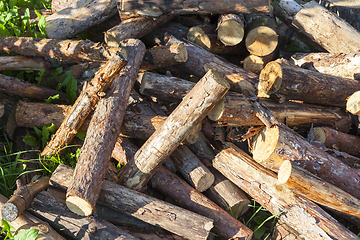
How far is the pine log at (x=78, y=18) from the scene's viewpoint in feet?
14.1

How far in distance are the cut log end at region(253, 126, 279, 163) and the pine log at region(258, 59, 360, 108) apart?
0.74 metres

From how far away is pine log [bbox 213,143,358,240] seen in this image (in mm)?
2586

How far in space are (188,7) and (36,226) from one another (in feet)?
11.7

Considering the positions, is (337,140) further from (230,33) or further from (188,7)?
(188,7)

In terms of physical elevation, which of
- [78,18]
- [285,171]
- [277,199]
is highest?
[78,18]

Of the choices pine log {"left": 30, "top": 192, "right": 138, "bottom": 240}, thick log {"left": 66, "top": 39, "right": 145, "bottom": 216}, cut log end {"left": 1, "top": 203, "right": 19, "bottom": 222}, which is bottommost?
pine log {"left": 30, "top": 192, "right": 138, "bottom": 240}

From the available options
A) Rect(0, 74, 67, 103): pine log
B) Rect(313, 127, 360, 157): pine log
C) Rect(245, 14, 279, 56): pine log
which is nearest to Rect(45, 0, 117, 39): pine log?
Rect(0, 74, 67, 103): pine log

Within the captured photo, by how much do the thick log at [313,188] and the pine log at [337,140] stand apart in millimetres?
940

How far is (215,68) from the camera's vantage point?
3.81 metres

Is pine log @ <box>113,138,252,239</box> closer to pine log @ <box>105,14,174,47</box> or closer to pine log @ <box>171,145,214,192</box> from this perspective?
pine log @ <box>171,145,214,192</box>

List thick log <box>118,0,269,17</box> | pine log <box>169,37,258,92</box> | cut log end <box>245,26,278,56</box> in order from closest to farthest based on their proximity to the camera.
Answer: pine log <box>169,37,258,92</box> < thick log <box>118,0,269,17</box> < cut log end <box>245,26,278,56</box>

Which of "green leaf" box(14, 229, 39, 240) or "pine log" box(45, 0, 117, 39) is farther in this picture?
"pine log" box(45, 0, 117, 39)

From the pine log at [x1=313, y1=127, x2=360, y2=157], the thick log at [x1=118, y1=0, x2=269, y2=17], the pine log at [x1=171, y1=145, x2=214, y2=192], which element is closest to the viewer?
the pine log at [x1=171, y1=145, x2=214, y2=192]

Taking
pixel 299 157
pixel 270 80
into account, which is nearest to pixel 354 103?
pixel 270 80
